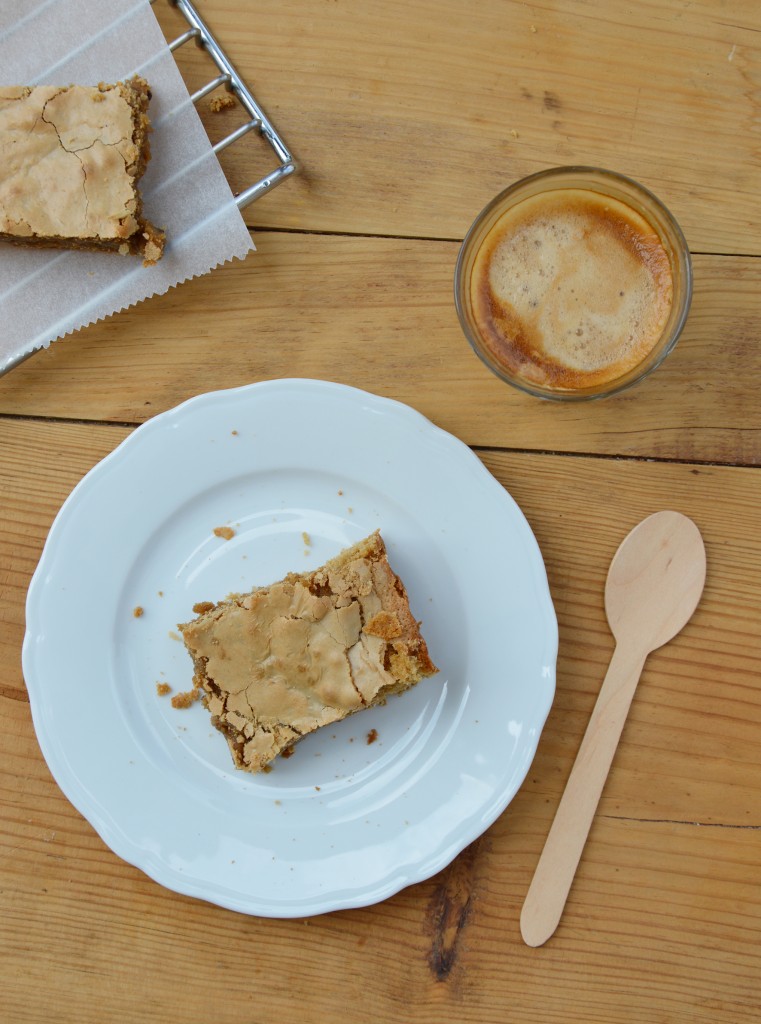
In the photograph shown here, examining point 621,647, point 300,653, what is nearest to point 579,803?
point 621,647

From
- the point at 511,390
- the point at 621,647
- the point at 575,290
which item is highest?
the point at 575,290

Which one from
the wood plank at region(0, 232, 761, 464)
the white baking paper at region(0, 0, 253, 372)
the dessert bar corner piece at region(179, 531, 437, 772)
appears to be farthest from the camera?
the wood plank at region(0, 232, 761, 464)

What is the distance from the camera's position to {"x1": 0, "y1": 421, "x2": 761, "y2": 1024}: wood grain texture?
235 cm

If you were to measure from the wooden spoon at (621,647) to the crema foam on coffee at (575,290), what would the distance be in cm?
51

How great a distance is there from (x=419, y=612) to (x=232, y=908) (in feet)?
3.11

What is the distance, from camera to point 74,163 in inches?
89.1

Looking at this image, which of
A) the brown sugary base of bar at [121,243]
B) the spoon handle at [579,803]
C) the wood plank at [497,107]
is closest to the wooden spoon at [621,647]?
the spoon handle at [579,803]

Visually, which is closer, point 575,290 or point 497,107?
point 575,290

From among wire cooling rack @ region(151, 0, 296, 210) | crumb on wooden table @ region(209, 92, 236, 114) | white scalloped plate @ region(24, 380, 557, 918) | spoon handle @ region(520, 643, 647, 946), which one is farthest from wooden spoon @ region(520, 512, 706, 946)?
crumb on wooden table @ region(209, 92, 236, 114)

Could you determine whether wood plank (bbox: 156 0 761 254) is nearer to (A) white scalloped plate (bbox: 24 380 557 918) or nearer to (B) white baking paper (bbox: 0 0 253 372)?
(B) white baking paper (bbox: 0 0 253 372)

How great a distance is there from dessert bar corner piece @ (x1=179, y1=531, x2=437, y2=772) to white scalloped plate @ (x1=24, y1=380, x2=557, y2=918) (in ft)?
0.55

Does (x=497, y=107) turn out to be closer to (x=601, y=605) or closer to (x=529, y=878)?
(x=601, y=605)

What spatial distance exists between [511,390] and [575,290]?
0.33m

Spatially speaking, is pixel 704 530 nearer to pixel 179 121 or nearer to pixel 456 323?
pixel 456 323
